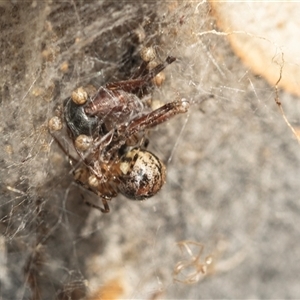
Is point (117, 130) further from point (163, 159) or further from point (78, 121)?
point (163, 159)

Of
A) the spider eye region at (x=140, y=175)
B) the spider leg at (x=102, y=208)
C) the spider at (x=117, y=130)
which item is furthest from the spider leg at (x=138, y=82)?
the spider leg at (x=102, y=208)

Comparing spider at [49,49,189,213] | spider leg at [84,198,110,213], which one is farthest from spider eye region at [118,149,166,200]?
spider leg at [84,198,110,213]

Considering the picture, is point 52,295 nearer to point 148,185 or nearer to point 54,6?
point 148,185

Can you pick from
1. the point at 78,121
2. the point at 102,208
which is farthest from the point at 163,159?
the point at 78,121

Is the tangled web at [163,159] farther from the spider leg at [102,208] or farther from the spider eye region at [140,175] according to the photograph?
the spider eye region at [140,175]

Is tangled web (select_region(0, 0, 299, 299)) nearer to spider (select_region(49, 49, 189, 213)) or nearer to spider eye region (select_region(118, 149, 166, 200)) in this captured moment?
spider (select_region(49, 49, 189, 213))

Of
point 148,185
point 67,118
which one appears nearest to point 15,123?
point 67,118

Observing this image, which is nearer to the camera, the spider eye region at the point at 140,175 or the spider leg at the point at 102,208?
the spider eye region at the point at 140,175

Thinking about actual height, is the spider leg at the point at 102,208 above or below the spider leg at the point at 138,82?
below
